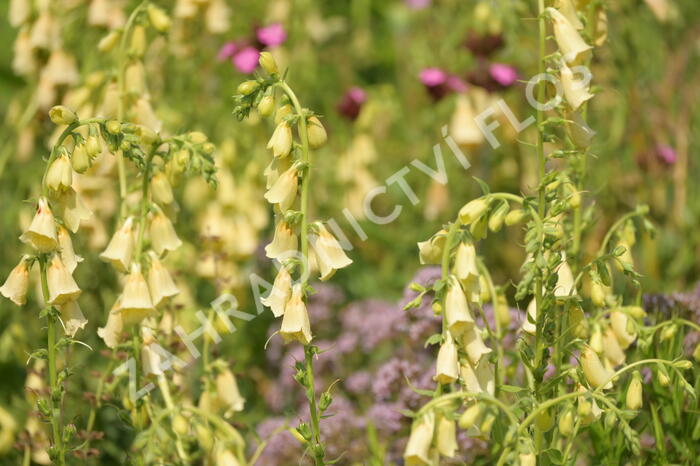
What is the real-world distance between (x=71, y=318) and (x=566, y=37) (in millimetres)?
1057

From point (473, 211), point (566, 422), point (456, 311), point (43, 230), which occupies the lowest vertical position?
point (566, 422)

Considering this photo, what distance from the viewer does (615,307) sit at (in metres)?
2.01

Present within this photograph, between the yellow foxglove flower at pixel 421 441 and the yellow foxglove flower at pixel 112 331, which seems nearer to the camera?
the yellow foxglove flower at pixel 421 441

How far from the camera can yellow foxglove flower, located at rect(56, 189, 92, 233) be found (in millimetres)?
1818

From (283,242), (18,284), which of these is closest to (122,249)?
(18,284)

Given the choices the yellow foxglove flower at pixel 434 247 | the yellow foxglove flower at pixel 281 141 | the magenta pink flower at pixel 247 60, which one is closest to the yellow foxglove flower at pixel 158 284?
the yellow foxglove flower at pixel 281 141

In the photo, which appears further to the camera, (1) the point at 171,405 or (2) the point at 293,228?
(1) the point at 171,405

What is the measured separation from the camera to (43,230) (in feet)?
5.64

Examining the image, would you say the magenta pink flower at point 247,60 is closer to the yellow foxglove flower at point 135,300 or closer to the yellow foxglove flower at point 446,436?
the yellow foxglove flower at point 135,300

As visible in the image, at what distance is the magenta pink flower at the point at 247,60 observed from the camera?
3.46m

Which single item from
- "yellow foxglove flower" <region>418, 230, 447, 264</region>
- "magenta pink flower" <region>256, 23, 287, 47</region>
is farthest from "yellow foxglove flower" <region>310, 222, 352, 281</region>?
"magenta pink flower" <region>256, 23, 287, 47</region>

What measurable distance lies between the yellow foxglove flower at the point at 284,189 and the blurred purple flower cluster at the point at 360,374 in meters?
0.38

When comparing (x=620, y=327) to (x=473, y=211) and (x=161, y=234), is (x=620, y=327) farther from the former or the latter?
(x=161, y=234)

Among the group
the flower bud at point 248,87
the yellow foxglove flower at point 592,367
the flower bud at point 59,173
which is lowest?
the yellow foxglove flower at point 592,367
